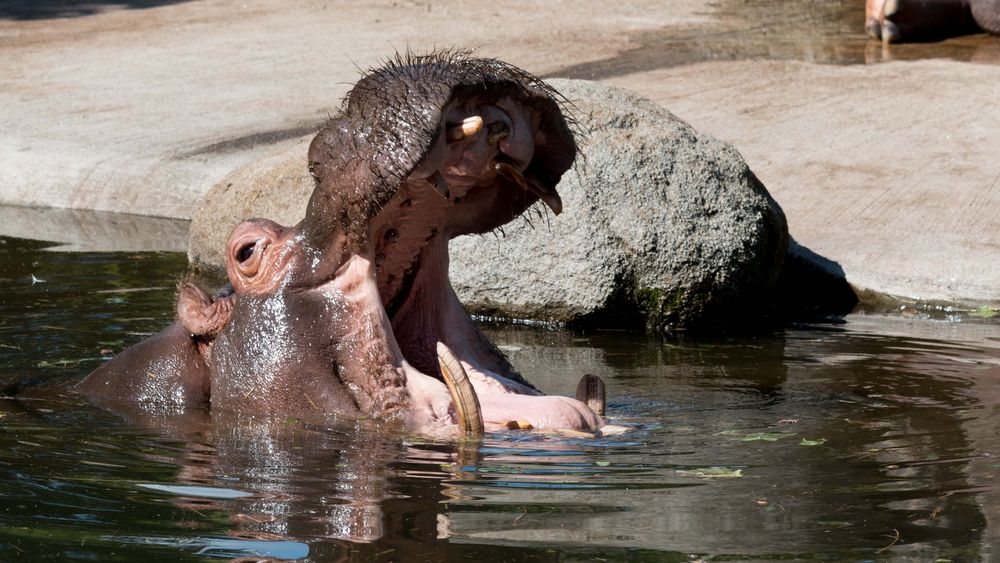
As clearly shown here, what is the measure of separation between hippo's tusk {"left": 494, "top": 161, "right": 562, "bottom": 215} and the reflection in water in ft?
28.6

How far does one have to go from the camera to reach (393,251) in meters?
4.35

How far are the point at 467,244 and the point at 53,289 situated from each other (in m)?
2.08

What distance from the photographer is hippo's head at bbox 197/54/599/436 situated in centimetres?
394

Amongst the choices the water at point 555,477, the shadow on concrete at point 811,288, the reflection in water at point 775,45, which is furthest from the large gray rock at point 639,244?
the reflection in water at point 775,45

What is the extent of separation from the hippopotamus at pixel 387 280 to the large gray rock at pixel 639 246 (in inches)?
113

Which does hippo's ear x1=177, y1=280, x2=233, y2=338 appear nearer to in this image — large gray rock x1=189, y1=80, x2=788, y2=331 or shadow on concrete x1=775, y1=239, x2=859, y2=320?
large gray rock x1=189, y1=80, x2=788, y2=331

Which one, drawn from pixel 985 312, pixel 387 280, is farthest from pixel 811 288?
pixel 387 280

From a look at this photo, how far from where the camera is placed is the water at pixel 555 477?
129 inches

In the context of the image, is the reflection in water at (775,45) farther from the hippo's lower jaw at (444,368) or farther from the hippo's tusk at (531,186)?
the hippo's tusk at (531,186)

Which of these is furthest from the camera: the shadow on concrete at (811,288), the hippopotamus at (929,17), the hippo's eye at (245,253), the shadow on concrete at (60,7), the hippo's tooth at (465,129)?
the shadow on concrete at (60,7)

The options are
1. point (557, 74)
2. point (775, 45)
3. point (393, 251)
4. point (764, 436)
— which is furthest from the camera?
point (775, 45)

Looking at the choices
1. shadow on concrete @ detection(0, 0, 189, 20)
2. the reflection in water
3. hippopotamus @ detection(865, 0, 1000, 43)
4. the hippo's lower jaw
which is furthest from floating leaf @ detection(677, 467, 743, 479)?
shadow on concrete @ detection(0, 0, 189, 20)

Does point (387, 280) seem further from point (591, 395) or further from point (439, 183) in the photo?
point (591, 395)

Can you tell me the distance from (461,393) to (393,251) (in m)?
0.53
